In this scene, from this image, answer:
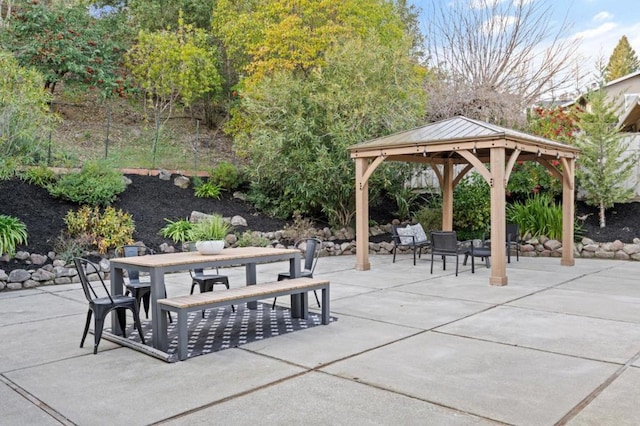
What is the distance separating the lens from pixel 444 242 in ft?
27.1

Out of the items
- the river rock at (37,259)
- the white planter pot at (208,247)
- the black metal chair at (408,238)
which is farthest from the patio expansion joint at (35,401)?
the black metal chair at (408,238)

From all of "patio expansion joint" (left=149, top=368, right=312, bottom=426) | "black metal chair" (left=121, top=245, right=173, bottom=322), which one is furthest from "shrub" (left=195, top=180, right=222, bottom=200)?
"patio expansion joint" (left=149, top=368, right=312, bottom=426)

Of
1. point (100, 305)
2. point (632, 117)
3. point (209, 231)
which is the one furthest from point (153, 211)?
point (632, 117)

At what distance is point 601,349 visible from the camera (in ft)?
13.2

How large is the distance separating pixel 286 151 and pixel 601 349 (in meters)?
8.11

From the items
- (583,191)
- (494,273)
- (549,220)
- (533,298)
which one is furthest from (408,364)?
(583,191)

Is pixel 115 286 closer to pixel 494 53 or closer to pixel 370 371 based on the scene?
pixel 370 371

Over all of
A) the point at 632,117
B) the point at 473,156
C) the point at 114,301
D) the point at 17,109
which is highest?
the point at 632,117

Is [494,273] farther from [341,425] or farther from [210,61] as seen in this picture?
[210,61]

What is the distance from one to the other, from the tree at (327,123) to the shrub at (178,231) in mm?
2377

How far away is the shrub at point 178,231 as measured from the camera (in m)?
9.43

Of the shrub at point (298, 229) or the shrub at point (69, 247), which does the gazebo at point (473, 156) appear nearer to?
the shrub at point (298, 229)

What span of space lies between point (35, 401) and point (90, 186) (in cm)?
693

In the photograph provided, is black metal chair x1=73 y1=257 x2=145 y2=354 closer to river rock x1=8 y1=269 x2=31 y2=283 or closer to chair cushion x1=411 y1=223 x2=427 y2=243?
river rock x1=8 y1=269 x2=31 y2=283
